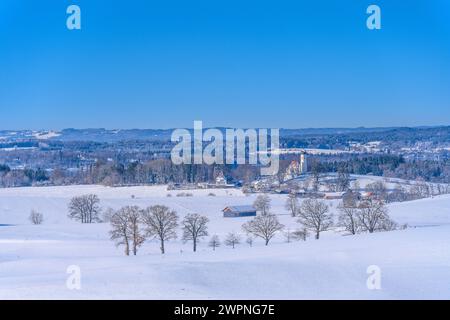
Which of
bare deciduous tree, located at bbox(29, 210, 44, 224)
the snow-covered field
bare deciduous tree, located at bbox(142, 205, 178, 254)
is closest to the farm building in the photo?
bare deciduous tree, located at bbox(29, 210, 44, 224)

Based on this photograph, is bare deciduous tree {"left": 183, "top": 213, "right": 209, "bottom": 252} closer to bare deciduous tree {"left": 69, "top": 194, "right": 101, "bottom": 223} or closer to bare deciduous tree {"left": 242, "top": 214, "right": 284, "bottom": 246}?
bare deciduous tree {"left": 242, "top": 214, "right": 284, "bottom": 246}

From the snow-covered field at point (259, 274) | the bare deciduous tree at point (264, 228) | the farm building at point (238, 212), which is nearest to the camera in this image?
the snow-covered field at point (259, 274)

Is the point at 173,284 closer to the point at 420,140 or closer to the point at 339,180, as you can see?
the point at 339,180

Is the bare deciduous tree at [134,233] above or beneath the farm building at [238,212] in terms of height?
above

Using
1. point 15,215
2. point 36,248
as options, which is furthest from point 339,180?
point 36,248

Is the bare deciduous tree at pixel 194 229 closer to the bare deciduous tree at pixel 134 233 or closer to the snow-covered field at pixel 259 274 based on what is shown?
the bare deciduous tree at pixel 134 233

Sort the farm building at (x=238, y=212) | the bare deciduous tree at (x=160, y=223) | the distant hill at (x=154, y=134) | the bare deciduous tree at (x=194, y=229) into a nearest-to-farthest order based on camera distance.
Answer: the bare deciduous tree at (x=160, y=223), the bare deciduous tree at (x=194, y=229), the farm building at (x=238, y=212), the distant hill at (x=154, y=134)

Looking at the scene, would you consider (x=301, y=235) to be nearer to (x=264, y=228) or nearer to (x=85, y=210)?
(x=264, y=228)

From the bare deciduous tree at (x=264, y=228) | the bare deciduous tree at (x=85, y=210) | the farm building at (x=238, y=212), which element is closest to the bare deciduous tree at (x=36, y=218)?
the bare deciduous tree at (x=85, y=210)

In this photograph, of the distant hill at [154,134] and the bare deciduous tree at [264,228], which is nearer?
the bare deciduous tree at [264,228]
